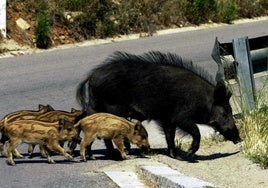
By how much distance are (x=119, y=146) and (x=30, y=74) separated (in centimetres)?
573

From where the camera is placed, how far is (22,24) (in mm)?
17531

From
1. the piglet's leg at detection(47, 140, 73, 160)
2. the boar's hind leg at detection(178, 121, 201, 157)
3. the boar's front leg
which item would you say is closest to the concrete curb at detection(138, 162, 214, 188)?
the boar's hind leg at detection(178, 121, 201, 157)

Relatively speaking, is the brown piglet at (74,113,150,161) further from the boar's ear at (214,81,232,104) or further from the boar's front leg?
the boar's ear at (214,81,232,104)

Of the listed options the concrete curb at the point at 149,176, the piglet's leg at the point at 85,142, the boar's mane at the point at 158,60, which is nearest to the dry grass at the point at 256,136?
the boar's mane at the point at 158,60

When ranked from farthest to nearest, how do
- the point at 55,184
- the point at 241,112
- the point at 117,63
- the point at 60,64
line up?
the point at 60,64
the point at 241,112
the point at 117,63
the point at 55,184

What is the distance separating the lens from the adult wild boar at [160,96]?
358 inches

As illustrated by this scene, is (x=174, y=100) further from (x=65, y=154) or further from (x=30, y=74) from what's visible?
(x=30, y=74)

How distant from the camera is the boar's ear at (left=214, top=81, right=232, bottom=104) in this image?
924cm

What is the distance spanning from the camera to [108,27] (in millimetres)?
18484

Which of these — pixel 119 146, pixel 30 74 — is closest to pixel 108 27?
pixel 30 74

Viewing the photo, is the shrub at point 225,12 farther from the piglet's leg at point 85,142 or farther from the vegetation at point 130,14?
the piglet's leg at point 85,142

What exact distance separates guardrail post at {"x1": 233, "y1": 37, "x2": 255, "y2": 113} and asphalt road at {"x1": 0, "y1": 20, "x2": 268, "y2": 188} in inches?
55.2

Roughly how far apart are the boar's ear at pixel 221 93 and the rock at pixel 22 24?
897 cm

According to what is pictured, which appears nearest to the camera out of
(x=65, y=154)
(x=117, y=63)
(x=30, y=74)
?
(x=65, y=154)
